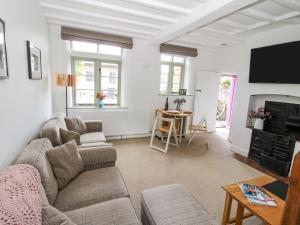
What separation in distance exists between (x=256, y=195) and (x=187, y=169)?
4.68 ft

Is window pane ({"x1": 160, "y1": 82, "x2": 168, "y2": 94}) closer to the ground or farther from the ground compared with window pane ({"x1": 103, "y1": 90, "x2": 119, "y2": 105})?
farther from the ground

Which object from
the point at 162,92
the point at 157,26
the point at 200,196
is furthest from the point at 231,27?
the point at 200,196

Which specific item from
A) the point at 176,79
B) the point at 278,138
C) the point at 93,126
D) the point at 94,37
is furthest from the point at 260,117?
the point at 94,37

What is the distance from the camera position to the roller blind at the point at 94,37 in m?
3.45

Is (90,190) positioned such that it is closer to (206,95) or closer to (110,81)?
(110,81)

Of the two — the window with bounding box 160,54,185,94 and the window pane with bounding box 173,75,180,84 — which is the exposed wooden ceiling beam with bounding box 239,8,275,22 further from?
the window pane with bounding box 173,75,180,84

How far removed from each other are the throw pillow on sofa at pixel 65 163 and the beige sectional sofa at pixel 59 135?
28 centimetres

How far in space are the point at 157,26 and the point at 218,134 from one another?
11.8 feet

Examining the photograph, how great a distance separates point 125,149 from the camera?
362 cm

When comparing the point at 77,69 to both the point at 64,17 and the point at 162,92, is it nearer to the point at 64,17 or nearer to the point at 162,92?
the point at 64,17

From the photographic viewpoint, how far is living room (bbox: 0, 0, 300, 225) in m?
1.37

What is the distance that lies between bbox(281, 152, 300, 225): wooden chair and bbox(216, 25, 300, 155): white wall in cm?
310

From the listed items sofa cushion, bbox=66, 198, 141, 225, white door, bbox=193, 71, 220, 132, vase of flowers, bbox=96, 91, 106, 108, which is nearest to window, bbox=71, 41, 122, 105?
vase of flowers, bbox=96, 91, 106, 108

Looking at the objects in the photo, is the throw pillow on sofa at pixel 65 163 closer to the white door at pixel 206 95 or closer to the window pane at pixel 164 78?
the window pane at pixel 164 78
